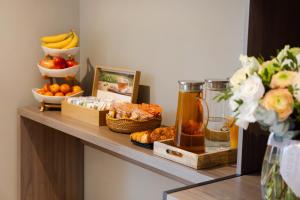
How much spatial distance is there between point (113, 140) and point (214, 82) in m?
0.49

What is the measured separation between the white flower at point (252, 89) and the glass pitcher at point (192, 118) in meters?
0.46

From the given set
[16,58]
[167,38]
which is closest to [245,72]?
[167,38]

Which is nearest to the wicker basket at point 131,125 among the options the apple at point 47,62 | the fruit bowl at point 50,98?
the fruit bowl at point 50,98

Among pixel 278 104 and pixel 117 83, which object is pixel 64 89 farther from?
pixel 278 104

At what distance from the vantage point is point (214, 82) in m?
1.29

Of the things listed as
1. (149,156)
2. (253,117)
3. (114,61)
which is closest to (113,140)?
(149,156)

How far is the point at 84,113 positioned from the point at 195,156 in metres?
0.81

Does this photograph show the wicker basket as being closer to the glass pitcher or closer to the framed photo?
the framed photo

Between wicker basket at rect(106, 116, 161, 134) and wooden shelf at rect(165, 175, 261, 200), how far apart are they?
1.86 ft

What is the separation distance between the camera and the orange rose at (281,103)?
764 millimetres

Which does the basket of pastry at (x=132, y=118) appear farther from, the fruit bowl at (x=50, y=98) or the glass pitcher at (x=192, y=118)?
the fruit bowl at (x=50, y=98)

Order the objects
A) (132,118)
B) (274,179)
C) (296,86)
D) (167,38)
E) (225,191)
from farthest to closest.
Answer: (167,38)
(132,118)
(225,191)
(274,179)
(296,86)

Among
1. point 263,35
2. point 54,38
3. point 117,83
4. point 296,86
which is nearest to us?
point 296,86

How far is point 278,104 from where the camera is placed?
0.77 meters
